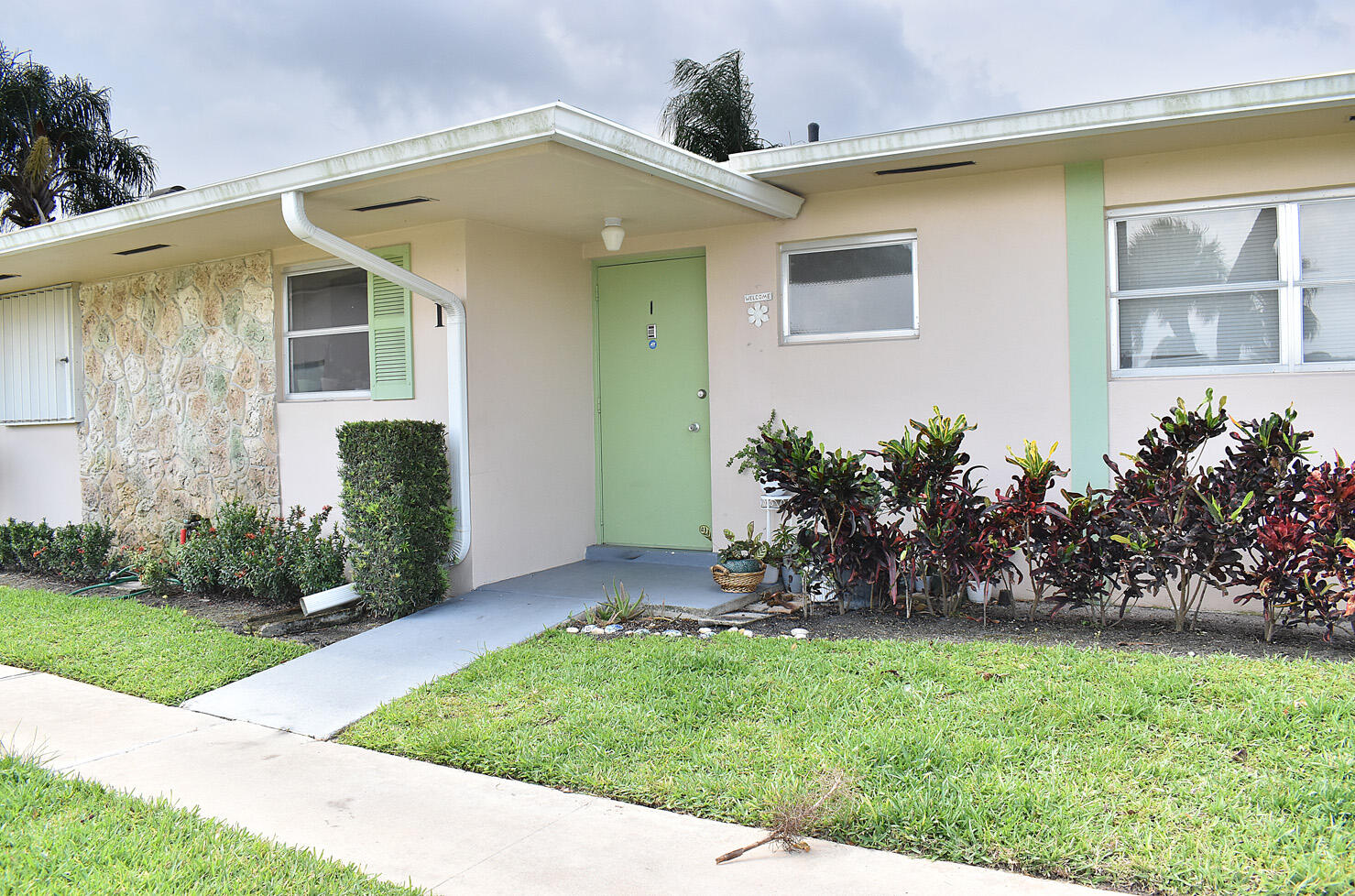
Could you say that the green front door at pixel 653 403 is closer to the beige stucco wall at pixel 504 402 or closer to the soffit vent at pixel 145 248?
the beige stucco wall at pixel 504 402

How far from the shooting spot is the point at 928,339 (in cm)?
655

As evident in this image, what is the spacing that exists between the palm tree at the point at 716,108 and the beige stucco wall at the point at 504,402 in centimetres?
A: 873

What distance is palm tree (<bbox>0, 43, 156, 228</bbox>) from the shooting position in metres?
18.3

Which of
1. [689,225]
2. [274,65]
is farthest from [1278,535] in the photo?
[274,65]

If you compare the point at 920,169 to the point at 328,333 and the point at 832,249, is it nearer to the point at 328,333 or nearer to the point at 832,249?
the point at 832,249

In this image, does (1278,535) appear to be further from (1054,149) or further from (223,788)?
(223,788)

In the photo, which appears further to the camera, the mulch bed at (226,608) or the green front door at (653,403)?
the green front door at (653,403)

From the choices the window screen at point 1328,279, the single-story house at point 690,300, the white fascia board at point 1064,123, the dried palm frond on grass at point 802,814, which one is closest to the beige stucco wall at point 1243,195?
the single-story house at point 690,300

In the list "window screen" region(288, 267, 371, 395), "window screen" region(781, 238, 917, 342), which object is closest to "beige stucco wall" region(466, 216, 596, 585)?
"window screen" region(288, 267, 371, 395)

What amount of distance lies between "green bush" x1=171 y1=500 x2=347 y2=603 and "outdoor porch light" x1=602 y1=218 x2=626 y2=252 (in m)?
2.98

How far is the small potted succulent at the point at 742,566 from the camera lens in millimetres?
6609

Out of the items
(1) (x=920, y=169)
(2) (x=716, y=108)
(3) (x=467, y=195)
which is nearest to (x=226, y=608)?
(3) (x=467, y=195)

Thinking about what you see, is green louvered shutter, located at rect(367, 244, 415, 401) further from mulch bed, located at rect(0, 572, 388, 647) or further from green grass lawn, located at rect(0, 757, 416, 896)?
green grass lawn, located at rect(0, 757, 416, 896)

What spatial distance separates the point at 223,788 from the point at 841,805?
7.91ft
